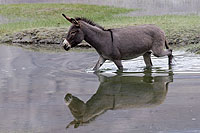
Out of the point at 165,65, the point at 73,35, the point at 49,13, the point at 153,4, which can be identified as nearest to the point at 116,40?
the point at 73,35

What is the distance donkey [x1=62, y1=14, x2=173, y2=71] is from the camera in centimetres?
1160

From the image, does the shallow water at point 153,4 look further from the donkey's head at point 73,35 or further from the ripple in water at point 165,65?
the donkey's head at point 73,35

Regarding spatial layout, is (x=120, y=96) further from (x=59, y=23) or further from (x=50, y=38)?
(x=59, y=23)

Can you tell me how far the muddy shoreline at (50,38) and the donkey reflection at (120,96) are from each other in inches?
231

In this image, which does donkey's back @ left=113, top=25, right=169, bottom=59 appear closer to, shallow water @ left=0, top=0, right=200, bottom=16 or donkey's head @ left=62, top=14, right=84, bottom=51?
donkey's head @ left=62, top=14, right=84, bottom=51

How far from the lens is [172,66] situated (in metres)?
12.5

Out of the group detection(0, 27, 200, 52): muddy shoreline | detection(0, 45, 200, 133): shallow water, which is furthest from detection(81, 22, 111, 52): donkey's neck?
detection(0, 27, 200, 52): muddy shoreline

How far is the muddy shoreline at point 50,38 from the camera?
1667 cm

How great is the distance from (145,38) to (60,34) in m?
6.57

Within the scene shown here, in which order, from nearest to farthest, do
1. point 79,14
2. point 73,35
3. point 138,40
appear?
point 73,35, point 138,40, point 79,14

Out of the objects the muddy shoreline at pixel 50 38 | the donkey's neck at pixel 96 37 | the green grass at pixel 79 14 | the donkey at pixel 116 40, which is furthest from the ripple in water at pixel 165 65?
the green grass at pixel 79 14

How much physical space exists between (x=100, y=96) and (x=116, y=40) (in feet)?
9.83

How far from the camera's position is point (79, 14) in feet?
84.9

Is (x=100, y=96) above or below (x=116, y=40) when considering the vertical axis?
below
